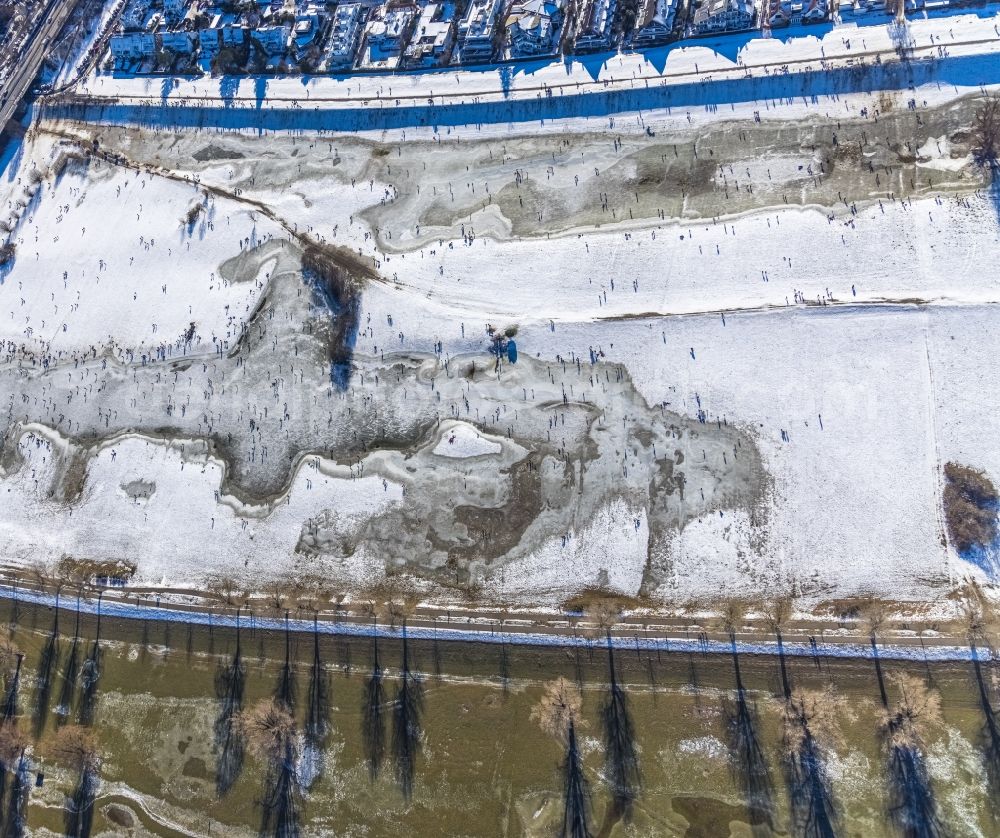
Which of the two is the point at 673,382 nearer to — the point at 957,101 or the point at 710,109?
the point at 710,109

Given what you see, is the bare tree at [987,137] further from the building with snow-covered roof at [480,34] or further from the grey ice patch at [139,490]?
the grey ice patch at [139,490]

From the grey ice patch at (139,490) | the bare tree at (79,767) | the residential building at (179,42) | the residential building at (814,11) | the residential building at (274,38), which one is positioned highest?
the residential building at (179,42)

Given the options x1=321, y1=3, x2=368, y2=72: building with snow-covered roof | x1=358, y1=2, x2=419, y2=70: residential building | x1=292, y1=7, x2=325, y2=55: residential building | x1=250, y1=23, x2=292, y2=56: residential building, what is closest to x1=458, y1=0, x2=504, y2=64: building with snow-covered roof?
x1=358, y1=2, x2=419, y2=70: residential building

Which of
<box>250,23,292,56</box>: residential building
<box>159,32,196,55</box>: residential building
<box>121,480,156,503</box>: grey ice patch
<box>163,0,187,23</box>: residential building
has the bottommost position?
<box>121,480,156,503</box>: grey ice patch

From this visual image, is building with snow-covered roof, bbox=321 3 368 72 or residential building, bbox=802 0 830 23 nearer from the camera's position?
residential building, bbox=802 0 830 23

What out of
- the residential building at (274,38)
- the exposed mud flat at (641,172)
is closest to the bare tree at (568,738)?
the exposed mud flat at (641,172)

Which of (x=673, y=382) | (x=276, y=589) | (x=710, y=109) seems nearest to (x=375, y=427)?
(x=276, y=589)

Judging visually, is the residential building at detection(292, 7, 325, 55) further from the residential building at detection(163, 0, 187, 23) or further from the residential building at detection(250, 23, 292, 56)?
the residential building at detection(163, 0, 187, 23)
